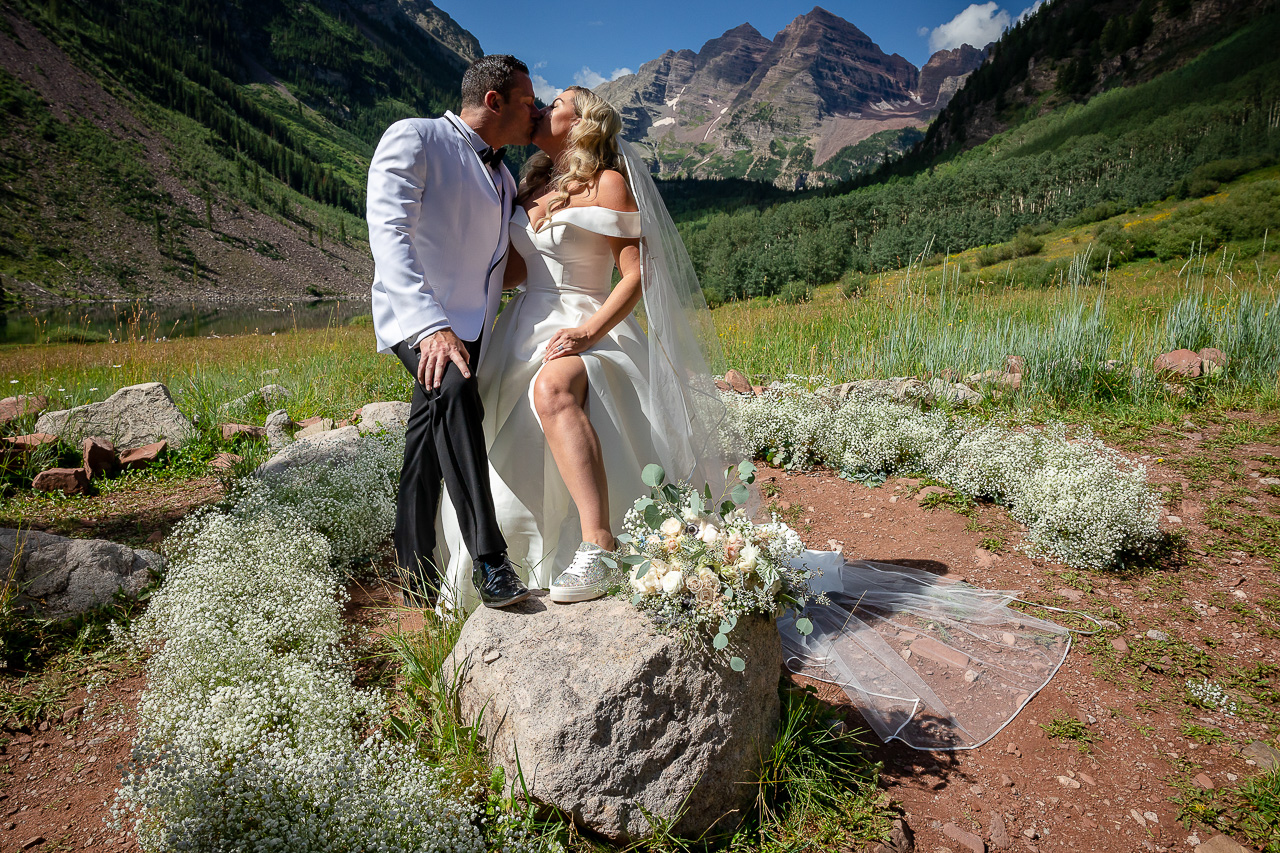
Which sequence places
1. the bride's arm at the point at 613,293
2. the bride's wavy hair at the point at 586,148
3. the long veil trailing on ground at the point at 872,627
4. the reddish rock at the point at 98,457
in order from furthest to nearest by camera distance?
the reddish rock at the point at 98,457
the bride's wavy hair at the point at 586,148
the bride's arm at the point at 613,293
the long veil trailing on ground at the point at 872,627

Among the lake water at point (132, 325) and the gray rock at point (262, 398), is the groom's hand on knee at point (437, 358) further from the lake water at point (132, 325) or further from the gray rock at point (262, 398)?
the lake water at point (132, 325)

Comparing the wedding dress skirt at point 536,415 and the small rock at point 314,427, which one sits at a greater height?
the wedding dress skirt at point 536,415

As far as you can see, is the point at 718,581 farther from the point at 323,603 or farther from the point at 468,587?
the point at 323,603

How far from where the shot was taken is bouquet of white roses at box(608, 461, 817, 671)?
2127 millimetres

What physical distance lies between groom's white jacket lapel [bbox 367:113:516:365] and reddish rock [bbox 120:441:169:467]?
4068mm

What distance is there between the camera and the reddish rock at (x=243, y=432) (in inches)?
241

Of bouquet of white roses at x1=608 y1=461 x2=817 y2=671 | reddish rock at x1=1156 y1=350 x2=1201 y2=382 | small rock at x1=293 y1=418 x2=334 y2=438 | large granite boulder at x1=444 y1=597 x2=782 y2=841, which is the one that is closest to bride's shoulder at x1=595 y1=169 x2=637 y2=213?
bouquet of white roses at x1=608 y1=461 x2=817 y2=671

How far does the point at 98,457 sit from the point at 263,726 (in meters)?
4.53

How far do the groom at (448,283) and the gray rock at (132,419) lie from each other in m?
4.31

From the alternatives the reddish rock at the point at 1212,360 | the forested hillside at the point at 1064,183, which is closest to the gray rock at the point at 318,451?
the reddish rock at the point at 1212,360

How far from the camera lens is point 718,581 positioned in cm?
213

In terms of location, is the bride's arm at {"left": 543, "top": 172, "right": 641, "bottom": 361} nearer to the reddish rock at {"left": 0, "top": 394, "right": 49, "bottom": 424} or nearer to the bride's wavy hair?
the bride's wavy hair

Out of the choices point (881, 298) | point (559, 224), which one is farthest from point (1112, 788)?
point (881, 298)

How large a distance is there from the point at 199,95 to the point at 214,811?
6520 inches
